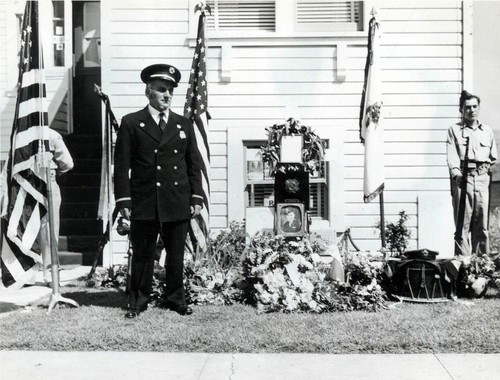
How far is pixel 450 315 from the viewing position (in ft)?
17.7

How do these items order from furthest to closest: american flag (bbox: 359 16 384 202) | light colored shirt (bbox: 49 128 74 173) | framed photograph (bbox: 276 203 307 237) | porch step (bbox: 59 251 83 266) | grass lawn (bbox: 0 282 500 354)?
porch step (bbox: 59 251 83 266)
american flag (bbox: 359 16 384 202)
light colored shirt (bbox: 49 128 74 173)
framed photograph (bbox: 276 203 307 237)
grass lawn (bbox: 0 282 500 354)

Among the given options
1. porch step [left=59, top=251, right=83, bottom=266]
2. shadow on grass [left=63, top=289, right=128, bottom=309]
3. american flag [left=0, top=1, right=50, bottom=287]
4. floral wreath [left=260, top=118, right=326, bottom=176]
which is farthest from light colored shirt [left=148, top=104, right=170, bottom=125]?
porch step [left=59, top=251, right=83, bottom=266]

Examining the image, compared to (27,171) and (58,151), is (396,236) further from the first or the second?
(27,171)

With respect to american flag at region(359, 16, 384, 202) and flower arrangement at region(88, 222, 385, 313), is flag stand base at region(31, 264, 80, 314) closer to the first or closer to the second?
flower arrangement at region(88, 222, 385, 313)

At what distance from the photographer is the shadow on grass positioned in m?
6.11

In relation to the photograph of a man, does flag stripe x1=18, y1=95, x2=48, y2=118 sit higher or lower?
higher

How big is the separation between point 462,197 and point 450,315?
2511 mm

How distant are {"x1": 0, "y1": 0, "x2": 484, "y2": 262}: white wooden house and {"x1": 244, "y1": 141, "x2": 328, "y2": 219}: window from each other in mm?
104

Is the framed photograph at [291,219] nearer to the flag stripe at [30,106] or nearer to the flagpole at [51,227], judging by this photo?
the flagpole at [51,227]

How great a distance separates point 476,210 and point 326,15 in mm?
3929

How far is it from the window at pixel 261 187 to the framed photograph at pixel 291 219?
2895 millimetres

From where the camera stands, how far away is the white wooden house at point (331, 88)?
9.26 m

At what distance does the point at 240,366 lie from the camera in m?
4.09

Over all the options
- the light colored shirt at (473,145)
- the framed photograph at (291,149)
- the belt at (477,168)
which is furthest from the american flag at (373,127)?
the framed photograph at (291,149)
